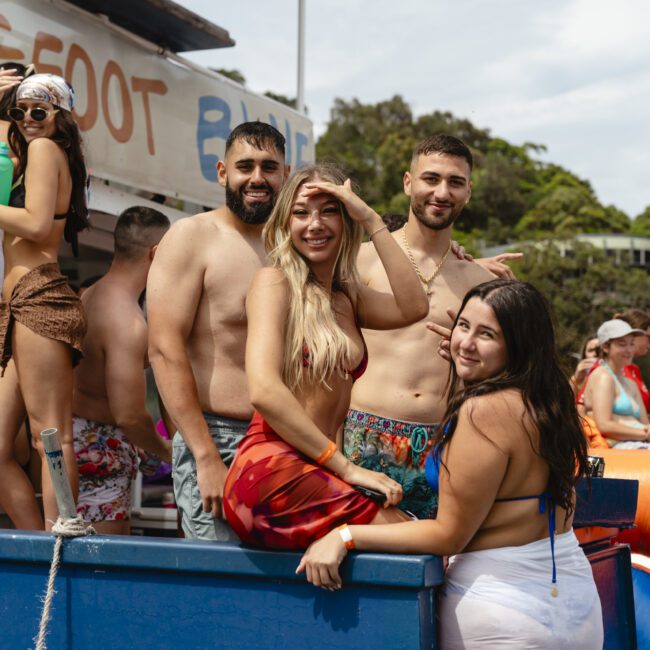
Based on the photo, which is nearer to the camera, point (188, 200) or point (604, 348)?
point (188, 200)

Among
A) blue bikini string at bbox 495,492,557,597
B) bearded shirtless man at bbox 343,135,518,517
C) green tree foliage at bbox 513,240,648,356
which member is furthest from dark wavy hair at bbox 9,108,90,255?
green tree foliage at bbox 513,240,648,356

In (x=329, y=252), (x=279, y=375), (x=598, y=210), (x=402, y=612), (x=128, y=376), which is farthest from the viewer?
(x=598, y=210)

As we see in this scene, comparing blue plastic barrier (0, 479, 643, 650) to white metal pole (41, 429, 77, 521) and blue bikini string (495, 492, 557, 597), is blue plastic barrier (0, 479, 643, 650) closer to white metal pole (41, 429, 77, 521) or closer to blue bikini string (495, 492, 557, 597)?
white metal pole (41, 429, 77, 521)

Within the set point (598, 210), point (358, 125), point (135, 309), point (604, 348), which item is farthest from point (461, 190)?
point (358, 125)

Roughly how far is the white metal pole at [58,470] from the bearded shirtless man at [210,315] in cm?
53

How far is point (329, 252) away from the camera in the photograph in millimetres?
2816

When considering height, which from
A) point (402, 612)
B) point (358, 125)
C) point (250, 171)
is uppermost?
point (358, 125)

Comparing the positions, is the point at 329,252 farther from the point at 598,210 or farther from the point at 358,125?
the point at 358,125

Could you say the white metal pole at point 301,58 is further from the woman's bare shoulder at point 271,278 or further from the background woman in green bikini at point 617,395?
the woman's bare shoulder at point 271,278

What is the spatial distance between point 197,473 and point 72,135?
1.46 metres

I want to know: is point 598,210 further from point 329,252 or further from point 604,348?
point 329,252

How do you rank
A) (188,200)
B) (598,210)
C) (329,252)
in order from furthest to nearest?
(598,210), (188,200), (329,252)

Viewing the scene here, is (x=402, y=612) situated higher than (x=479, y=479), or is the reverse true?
(x=479, y=479)

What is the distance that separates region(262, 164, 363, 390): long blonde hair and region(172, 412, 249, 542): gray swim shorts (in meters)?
0.61
